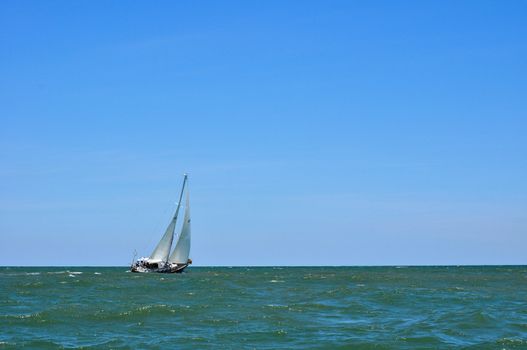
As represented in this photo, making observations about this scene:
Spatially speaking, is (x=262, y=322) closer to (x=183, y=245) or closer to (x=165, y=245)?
(x=183, y=245)

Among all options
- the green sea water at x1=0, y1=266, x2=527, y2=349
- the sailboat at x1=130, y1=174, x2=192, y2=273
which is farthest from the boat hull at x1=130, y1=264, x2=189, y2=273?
the green sea water at x1=0, y1=266, x2=527, y2=349

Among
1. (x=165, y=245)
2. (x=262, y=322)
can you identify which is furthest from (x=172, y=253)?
(x=262, y=322)

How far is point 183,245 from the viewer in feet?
336

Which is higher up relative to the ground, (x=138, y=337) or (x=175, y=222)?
(x=175, y=222)

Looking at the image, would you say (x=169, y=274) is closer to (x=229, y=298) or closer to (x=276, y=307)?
(x=229, y=298)

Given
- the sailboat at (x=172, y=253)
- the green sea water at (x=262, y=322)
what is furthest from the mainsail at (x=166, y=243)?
the green sea water at (x=262, y=322)

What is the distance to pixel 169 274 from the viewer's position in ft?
336

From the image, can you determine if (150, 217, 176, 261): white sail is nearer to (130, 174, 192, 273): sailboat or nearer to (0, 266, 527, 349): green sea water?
(130, 174, 192, 273): sailboat

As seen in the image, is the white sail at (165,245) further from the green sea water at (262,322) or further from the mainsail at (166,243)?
the green sea water at (262,322)

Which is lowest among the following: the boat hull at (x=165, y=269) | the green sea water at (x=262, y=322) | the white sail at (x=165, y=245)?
the green sea water at (x=262, y=322)

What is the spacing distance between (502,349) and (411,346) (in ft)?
11.3

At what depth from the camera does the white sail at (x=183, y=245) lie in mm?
100312

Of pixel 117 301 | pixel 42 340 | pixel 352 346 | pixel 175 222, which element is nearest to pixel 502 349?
pixel 352 346

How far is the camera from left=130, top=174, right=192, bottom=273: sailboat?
100688 mm
